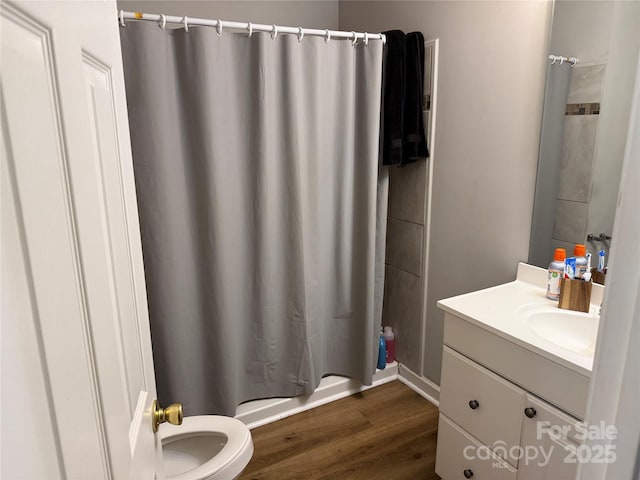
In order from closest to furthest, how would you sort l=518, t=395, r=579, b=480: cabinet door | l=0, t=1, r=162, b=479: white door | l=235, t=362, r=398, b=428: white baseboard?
l=0, t=1, r=162, b=479: white door → l=518, t=395, r=579, b=480: cabinet door → l=235, t=362, r=398, b=428: white baseboard

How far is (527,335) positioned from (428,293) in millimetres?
1008

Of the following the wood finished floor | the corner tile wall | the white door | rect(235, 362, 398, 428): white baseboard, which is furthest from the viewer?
the corner tile wall

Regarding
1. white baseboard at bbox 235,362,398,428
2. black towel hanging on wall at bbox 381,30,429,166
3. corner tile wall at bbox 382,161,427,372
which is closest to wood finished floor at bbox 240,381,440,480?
white baseboard at bbox 235,362,398,428

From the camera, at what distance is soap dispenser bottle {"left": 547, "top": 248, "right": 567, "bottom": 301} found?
1.59 m

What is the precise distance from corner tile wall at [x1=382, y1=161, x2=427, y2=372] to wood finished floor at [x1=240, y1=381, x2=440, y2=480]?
318mm

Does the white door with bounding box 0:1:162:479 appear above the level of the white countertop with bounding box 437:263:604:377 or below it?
above

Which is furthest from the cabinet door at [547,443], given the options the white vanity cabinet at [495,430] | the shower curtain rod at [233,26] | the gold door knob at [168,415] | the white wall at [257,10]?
the white wall at [257,10]

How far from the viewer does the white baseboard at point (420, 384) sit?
91.9 inches

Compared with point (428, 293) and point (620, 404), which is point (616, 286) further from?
point (428, 293)

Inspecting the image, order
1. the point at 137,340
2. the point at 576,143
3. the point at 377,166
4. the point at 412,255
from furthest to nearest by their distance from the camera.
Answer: the point at 412,255 → the point at 377,166 → the point at 576,143 → the point at 137,340

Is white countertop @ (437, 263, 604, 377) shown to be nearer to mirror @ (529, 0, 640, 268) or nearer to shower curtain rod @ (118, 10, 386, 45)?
mirror @ (529, 0, 640, 268)

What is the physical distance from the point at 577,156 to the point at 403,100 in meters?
0.84

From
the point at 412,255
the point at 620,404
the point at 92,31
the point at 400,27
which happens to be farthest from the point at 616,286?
the point at 400,27

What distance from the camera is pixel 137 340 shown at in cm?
77
